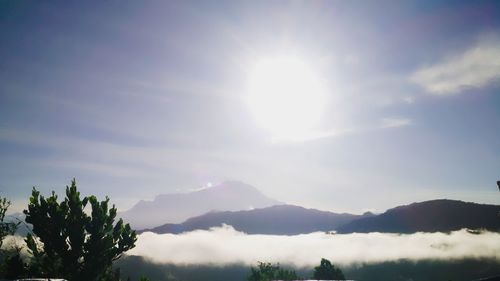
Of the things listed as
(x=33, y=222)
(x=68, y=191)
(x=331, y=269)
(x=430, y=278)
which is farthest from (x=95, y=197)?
(x=430, y=278)

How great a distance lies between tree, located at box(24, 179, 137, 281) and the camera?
80.6 ft

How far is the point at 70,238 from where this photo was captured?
2516 cm

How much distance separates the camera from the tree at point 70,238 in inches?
967

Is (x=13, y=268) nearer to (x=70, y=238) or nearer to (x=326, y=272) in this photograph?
(x=70, y=238)

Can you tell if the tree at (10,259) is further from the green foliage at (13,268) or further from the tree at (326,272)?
the tree at (326,272)

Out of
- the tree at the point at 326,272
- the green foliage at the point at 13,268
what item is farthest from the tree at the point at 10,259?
the tree at the point at 326,272

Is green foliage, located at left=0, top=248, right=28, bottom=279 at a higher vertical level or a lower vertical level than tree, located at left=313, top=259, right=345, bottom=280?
higher

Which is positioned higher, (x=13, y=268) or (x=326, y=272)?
(x=13, y=268)

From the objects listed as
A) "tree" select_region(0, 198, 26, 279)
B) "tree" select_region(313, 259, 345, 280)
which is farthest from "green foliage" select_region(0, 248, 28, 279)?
"tree" select_region(313, 259, 345, 280)

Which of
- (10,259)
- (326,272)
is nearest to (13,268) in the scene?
(10,259)

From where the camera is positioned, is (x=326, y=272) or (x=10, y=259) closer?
(x=10, y=259)

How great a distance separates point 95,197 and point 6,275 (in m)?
8.22

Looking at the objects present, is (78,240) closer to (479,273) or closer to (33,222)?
(33,222)

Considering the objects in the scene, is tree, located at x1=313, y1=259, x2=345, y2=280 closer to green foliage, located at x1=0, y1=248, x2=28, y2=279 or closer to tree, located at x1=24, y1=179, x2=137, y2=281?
tree, located at x1=24, y1=179, x2=137, y2=281
